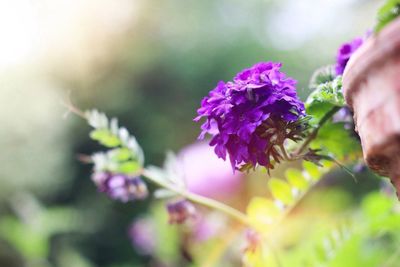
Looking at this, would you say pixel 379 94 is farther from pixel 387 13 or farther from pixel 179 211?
pixel 179 211

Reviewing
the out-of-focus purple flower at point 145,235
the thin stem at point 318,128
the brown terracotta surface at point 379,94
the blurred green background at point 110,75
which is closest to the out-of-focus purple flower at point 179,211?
the thin stem at point 318,128

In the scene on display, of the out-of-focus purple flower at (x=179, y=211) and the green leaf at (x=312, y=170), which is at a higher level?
the out-of-focus purple flower at (x=179, y=211)

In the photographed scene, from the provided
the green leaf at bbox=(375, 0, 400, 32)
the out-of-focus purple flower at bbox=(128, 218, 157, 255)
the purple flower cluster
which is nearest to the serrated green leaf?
the purple flower cluster

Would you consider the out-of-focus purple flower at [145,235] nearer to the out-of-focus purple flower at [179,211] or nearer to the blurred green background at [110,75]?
the blurred green background at [110,75]

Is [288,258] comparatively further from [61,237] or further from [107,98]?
[107,98]

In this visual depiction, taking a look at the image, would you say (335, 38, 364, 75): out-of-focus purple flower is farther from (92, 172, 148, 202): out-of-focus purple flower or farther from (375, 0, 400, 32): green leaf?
(92, 172, 148, 202): out-of-focus purple flower

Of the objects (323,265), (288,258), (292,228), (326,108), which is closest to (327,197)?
(292,228)

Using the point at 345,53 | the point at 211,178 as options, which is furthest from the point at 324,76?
the point at 211,178
